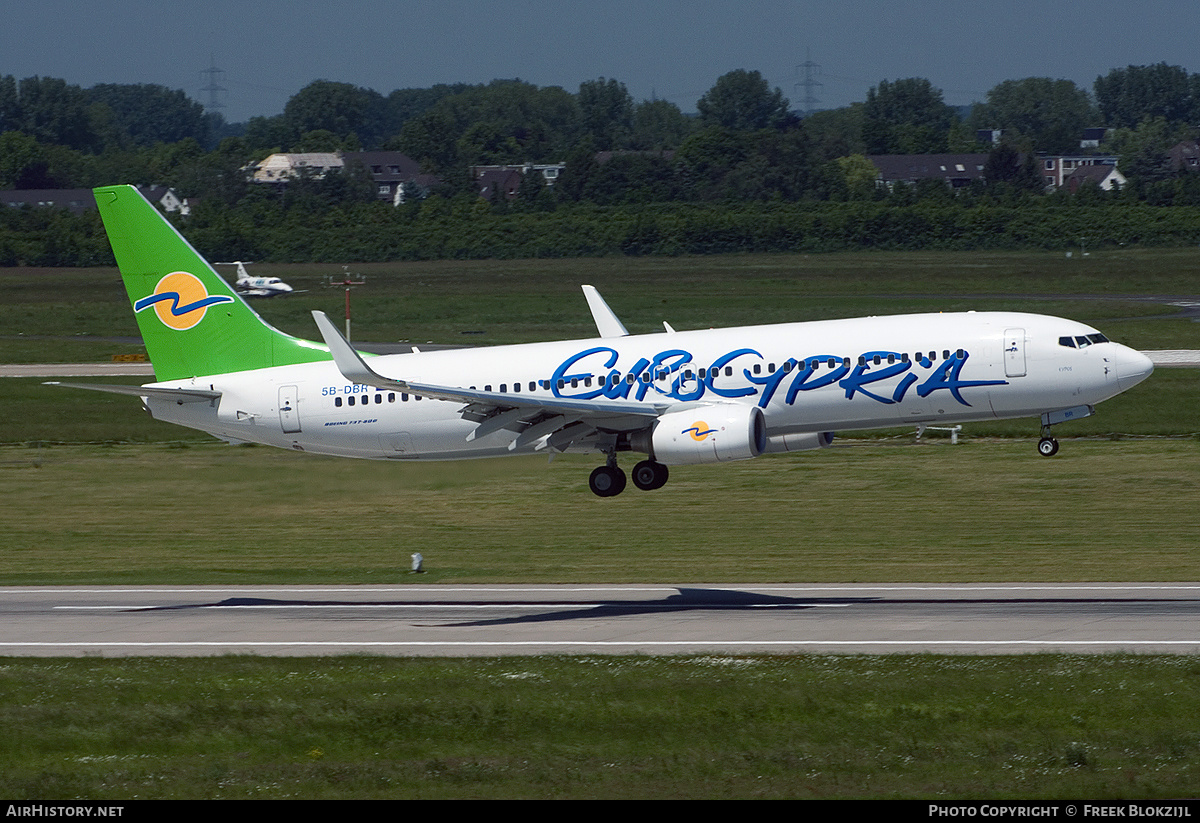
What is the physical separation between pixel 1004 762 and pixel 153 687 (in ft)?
55.2

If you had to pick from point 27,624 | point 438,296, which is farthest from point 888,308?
point 27,624

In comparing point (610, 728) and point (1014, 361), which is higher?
point (1014, 361)

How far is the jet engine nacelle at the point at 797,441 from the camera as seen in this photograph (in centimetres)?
4484

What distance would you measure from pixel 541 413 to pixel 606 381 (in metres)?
2.09

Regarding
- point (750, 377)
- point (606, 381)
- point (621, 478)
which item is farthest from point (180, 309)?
point (750, 377)

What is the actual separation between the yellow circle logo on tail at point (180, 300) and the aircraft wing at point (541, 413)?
24.1ft

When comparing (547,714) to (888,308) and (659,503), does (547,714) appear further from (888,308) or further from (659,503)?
(888,308)

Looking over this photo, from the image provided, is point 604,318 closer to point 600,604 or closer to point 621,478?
point 621,478

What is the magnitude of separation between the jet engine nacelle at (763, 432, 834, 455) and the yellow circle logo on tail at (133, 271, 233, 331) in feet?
56.8

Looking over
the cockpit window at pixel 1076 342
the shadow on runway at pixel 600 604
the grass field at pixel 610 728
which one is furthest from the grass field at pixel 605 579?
the cockpit window at pixel 1076 342

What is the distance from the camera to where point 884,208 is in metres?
190

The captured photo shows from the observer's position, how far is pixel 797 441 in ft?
148

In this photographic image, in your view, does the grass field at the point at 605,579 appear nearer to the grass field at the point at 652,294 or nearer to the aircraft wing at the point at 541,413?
the aircraft wing at the point at 541,413

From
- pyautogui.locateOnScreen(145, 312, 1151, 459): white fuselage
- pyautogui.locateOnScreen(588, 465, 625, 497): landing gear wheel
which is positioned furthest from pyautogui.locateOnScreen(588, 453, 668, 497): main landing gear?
pyautogui.locateOnScreen(145, 312, 1151, 459): white fuselage
